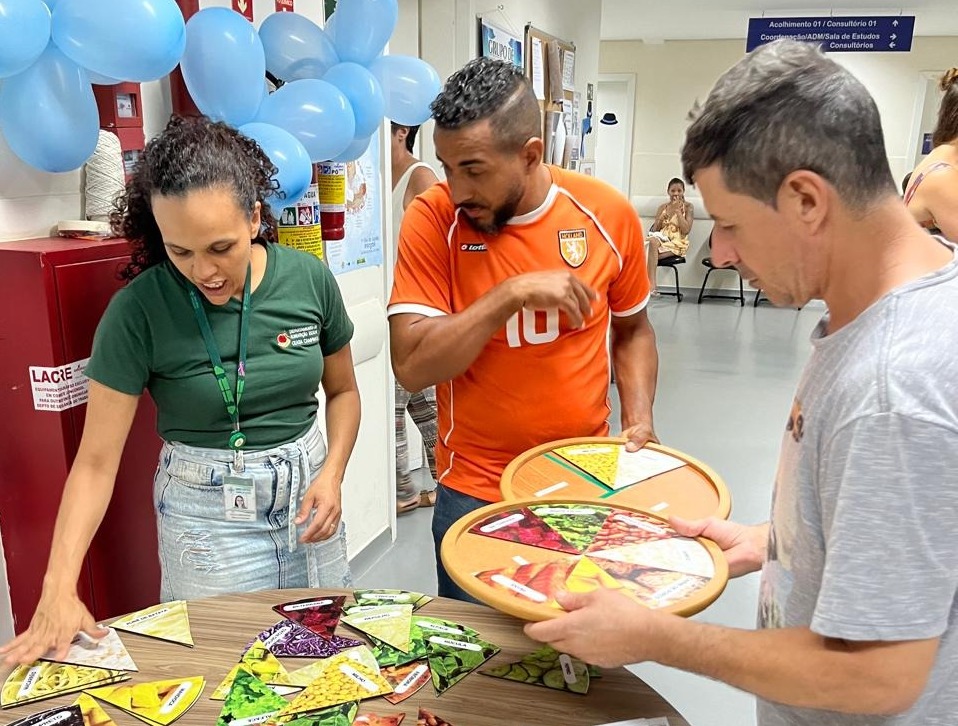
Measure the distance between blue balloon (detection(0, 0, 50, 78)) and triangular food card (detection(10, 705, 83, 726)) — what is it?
43.1 inches

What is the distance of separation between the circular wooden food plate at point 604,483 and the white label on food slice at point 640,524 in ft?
0.11

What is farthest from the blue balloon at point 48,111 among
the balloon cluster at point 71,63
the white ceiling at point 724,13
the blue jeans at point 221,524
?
the white ceiling at point 724,13

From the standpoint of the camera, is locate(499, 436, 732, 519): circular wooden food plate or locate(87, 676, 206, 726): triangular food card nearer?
locate(87, 676, 206, 726): triangular food card

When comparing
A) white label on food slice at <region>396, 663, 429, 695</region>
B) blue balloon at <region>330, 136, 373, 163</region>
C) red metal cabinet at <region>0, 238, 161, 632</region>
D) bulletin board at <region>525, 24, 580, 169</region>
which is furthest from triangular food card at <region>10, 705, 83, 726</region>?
bulletin board at <region>525, 24, 580, 169</region>

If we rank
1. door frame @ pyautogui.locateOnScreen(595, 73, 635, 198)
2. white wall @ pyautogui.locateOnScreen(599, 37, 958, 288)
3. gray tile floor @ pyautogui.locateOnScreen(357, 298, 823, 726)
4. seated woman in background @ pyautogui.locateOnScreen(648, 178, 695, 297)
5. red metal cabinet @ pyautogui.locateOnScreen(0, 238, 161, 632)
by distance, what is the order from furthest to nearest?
door frame @ pyautogui.locateOnScreen(595, 73, 635, 198) < seated woman in background @ pyautogui.locateOnScreen(648, 178, 695, 297) < white wall @ pyautogui.locateOnScreen(599, 37, 958, 288) < gray tile floor @ pyautogui.locateOnScreen(357, 298, 823, 726) < red metal cabinet @ pyautogui.locateOnScreen(0, 238, 161, 632)

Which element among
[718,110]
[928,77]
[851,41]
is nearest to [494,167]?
[718,110]

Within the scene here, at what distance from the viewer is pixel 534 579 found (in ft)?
3.56

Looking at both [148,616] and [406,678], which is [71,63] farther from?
[406,678]

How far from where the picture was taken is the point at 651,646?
892 millimetres

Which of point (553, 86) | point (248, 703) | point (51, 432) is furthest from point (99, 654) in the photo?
point (553, 86)

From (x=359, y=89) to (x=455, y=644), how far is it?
1621 mm

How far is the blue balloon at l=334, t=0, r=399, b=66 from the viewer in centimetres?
223

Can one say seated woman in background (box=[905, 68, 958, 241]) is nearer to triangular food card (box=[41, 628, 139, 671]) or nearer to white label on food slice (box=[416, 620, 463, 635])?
white label on food slice (box=[416, 620, 463, 635])

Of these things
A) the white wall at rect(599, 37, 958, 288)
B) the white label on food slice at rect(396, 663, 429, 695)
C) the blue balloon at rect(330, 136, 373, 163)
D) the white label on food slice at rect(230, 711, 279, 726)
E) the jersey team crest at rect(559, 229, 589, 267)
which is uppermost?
the white wall at rect(599, 37, 958, 288)
